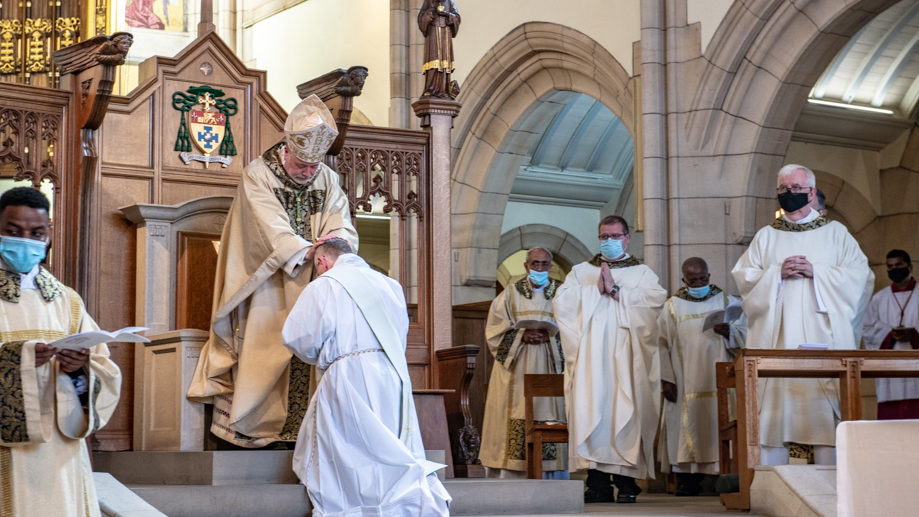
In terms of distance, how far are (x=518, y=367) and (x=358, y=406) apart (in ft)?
12.1

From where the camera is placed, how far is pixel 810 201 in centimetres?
729

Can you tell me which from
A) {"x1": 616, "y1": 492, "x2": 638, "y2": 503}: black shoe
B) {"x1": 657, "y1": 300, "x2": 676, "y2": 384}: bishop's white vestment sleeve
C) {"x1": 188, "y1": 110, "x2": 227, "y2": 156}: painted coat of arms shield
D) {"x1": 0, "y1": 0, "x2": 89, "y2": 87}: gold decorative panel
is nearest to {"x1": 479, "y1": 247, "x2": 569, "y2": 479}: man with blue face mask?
{"x1": 657, "y1": 300, "x2": 676, "y2": 384}: bishop's white vestment sleeve

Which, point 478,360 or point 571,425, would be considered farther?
point 478,360

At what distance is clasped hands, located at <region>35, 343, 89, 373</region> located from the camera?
4148mm

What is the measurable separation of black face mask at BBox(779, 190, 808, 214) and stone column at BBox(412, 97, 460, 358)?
2006mm

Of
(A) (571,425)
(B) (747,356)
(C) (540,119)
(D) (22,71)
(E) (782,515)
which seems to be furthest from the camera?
(C) (540,119)

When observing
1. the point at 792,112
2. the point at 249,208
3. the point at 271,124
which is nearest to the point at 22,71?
the point at 271,124

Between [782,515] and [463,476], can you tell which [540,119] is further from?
[782,515]

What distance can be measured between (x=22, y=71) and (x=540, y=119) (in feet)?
16.8

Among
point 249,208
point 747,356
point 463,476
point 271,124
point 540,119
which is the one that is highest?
point 540,119

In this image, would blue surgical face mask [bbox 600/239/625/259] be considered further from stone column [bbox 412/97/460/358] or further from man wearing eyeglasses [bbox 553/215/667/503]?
stone column [bbox 412/97/460/358]

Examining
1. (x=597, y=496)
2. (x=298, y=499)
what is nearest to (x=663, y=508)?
(x=597, y=496)

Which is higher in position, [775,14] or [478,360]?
[775,14]

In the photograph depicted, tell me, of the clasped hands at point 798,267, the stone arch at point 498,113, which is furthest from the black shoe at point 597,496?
the stone arch at point 498,113
